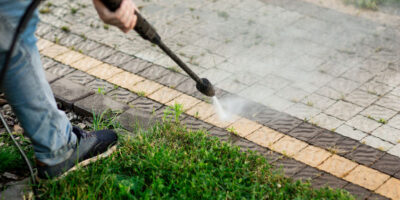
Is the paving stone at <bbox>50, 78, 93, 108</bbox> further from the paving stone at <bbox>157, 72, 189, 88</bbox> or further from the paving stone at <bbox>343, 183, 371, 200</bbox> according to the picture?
the paving stone at <bbox>343, 183, 371, 200</bbox>

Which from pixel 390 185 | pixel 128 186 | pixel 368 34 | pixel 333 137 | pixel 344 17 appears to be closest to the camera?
pixel 128 186

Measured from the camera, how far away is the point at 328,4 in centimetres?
665

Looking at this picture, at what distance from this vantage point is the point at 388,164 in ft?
12.8

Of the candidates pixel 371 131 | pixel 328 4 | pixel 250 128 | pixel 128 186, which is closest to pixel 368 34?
pixel 328 4

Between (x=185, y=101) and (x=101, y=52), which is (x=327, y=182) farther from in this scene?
(x=101, y=52)

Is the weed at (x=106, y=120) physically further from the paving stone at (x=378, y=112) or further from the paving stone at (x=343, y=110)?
the paving stone at (x=378, y=112)

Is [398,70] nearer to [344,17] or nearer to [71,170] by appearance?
[344,17]

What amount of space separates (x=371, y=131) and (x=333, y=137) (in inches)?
12.8

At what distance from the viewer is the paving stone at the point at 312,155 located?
3.91 m

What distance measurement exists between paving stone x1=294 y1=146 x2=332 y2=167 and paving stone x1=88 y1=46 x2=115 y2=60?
230 centimetres

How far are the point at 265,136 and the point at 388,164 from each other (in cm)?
88

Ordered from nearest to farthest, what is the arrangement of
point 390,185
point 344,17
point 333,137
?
1. point 390,185
2. point 333,137
3. point 344,17

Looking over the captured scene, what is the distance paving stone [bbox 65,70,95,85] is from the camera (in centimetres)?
500

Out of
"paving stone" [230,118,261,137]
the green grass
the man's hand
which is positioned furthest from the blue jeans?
"paving stone" [230,118,261,137]
